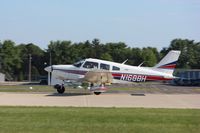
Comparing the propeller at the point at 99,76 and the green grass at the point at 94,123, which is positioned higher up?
the propeller at the point at 99,76

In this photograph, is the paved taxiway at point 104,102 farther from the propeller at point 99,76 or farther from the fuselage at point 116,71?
the fuselage at point 116,71

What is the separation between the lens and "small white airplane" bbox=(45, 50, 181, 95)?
28844mm

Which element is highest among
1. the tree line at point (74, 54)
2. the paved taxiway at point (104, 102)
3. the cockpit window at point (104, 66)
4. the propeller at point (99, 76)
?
the tree line at point (74, 54)

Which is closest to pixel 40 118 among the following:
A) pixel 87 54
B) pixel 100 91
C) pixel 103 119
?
pixel 103 119

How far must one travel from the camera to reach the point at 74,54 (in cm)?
11281

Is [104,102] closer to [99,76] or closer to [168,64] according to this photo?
[99,76]

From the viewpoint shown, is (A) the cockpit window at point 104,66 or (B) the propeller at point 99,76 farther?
(A) the cockpit window at point 104,66

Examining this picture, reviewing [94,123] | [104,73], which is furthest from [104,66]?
[94,123]

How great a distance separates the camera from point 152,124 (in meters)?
11.1

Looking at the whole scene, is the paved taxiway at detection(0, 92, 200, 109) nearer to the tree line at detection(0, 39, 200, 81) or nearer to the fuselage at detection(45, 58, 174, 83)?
the fuselage at detection(45, 58, 174, 83)

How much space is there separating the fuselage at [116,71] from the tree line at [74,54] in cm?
7481

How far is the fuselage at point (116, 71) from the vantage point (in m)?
29.4

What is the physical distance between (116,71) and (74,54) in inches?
3293

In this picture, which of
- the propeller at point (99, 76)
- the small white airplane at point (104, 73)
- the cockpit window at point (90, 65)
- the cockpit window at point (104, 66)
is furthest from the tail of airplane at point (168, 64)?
the cockpit window at point (90, 65)
